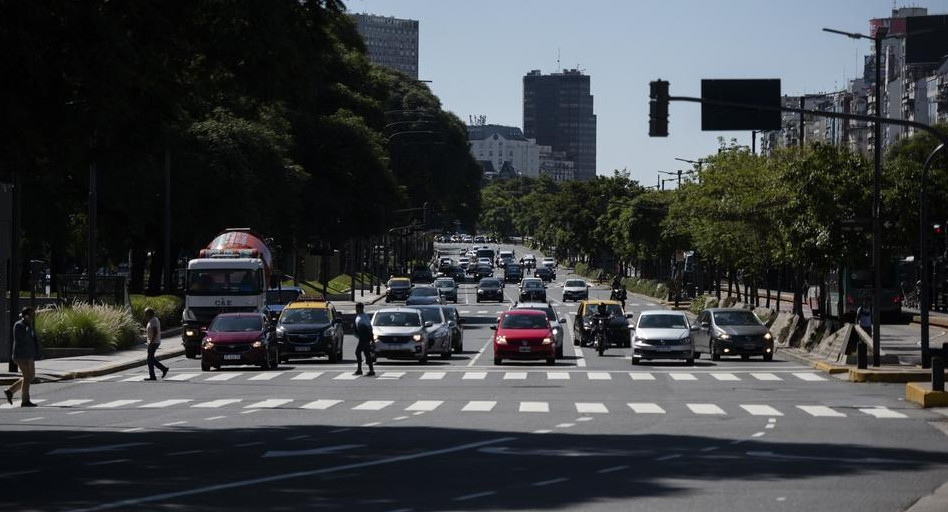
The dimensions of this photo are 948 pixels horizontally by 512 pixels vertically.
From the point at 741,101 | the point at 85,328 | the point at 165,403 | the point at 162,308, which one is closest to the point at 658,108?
the point at 741,101

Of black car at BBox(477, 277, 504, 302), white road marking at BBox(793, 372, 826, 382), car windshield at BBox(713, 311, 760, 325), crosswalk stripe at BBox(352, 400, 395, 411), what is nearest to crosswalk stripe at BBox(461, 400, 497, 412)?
crosswalk stripe at BBox(352, 400, 395, 411)

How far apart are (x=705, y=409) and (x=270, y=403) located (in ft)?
26.5

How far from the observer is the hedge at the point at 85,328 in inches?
1807

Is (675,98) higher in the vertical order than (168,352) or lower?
higher

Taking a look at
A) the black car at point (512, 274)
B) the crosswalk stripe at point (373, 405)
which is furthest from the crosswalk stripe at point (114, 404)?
the black car at point (512, 274)

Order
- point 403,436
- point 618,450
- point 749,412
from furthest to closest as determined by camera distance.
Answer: point 749,412, point 403,436, point 618,450

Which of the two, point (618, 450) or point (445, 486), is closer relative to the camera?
point (445, 486)

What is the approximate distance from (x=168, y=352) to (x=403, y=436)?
28.6 metres

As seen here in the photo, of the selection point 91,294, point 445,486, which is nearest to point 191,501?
point 445,486

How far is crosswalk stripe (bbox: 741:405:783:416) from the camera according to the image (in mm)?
26625

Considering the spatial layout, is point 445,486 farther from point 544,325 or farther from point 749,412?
point 544,325

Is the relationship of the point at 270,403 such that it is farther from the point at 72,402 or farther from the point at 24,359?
the point at 24,359

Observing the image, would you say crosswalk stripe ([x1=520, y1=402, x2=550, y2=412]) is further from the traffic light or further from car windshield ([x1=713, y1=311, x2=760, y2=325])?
car windshield ([x1=713, y1=311, x2=760, y2=325])

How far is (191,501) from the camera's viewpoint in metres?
15.3
